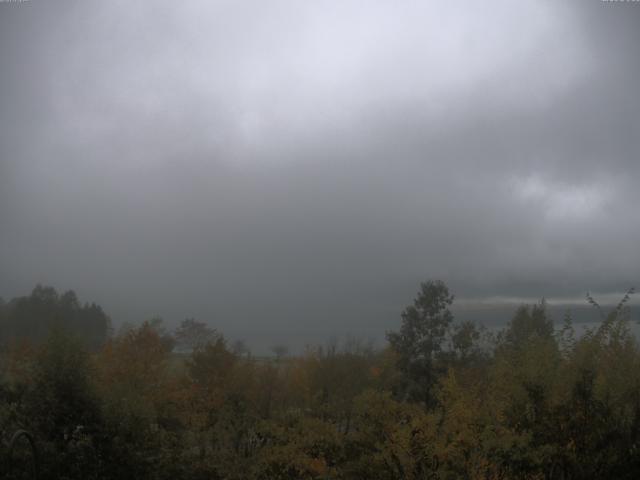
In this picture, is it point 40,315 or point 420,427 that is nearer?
point 420,427

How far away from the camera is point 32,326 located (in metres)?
73.8

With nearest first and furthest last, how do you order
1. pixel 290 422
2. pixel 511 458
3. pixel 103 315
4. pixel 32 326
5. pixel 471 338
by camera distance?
1. pixel 511 458
2. pixel 290 422
3. pixel 471 338
4. pixel 32 326
5. pixel 103 315

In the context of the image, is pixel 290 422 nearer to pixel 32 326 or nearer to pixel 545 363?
pixel 545 363

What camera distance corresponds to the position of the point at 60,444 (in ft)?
59.6

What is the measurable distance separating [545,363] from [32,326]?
248 ft

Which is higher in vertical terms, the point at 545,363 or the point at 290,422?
the point at 545,363

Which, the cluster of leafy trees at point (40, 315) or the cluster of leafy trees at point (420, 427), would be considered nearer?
the cluster of leafy trees at point (420, 427)

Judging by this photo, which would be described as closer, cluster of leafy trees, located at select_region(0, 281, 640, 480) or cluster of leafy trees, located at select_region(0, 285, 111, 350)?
cluster of leafy trees, located at select_region(0, 281, 640, 480)

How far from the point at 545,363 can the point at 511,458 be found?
330 centimetres

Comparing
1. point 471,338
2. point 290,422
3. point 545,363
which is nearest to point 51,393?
point 290,422

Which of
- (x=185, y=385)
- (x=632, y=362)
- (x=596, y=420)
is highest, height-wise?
(x=632, y=362)

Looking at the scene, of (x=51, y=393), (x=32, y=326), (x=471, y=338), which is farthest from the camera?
(x=32, y=326)

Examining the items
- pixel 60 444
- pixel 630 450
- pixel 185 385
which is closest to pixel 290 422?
pixel 60 444

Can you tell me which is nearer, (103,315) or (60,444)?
(60,444)
